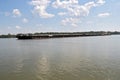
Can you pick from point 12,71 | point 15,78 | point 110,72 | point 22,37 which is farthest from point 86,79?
point 22,37

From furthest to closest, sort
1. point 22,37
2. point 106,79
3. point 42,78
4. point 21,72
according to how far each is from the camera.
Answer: point 22,37 → point 21,72 → point 42,78 → point 106,79

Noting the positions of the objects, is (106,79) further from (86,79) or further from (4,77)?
(4,77)

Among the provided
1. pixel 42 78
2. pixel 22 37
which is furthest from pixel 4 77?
pixel 22 37

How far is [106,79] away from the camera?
16391mm

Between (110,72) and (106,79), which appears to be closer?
(106,79)

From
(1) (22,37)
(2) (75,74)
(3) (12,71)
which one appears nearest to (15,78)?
(3) (12,71)

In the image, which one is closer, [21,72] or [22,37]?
[21,72]

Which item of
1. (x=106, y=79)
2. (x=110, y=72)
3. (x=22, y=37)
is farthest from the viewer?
(x=22, y=37)

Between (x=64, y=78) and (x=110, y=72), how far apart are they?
4102mm

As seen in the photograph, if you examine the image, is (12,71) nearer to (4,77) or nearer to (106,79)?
(4,77)

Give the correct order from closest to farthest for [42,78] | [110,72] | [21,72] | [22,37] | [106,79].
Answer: [106,79]
[42,78]
[110,72]
[21,72]
[22,37]

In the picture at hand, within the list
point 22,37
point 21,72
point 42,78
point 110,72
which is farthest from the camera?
point 22,37

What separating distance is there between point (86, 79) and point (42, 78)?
342 cm

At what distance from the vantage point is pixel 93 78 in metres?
17.0
